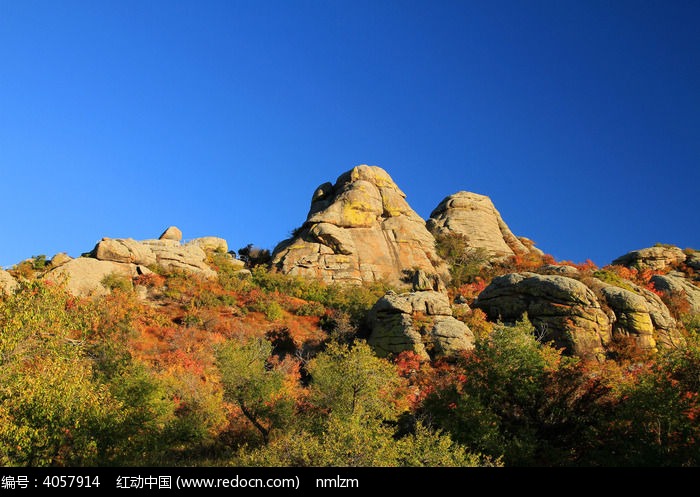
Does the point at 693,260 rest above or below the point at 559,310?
above

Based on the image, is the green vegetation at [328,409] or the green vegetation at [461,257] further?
the green vegetation at [461,257]

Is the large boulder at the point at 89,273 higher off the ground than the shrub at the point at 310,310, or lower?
higher

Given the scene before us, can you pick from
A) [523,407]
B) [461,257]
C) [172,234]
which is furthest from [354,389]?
[172,234]

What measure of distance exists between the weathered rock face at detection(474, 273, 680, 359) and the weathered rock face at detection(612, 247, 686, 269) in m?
18.2

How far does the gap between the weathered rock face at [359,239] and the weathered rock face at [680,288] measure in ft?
65.6

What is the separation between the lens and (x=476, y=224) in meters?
59.8

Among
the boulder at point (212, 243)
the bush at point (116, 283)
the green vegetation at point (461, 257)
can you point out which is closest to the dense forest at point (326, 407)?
the bush at point (116, 283)

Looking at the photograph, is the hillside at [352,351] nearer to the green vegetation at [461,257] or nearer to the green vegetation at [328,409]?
the green vegetation at [328,409]

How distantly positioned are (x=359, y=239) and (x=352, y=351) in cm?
2926

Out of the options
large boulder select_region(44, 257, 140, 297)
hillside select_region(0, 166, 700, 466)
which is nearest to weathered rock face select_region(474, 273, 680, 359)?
hillside select_region(0, 166, 700, 466)

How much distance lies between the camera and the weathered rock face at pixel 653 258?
52.4m

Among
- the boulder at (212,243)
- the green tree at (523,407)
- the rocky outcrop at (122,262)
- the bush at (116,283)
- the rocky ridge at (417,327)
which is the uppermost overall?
the boulder at (212,243)

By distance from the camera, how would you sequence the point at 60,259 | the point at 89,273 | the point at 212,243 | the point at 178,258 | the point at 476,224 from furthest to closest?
the point at 476,224 → the point at 212,243 → the point at 178,258 → the point at 60,259 → the point at 89,273

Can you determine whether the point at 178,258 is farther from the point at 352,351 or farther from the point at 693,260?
the point at 693,260
